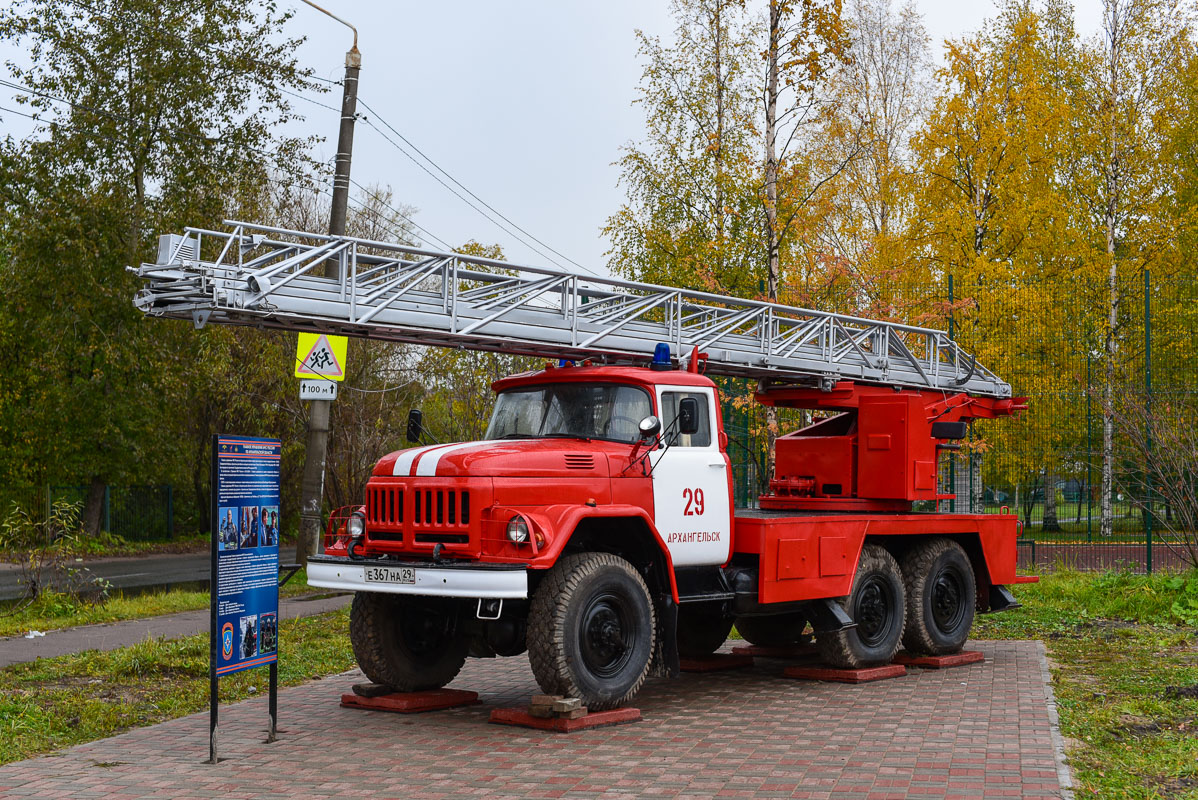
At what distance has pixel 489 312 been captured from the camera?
9734mm

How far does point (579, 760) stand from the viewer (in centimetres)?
772

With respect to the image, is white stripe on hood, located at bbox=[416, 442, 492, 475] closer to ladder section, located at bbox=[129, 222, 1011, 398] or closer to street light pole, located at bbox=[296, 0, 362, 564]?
ladder section, located at bbox=[129, 222, 1011, 398]

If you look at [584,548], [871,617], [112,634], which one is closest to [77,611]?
[112,634]

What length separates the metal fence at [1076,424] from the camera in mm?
17188

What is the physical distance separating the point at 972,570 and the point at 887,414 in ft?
6.66

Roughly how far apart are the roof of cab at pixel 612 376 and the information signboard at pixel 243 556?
2.52 meters

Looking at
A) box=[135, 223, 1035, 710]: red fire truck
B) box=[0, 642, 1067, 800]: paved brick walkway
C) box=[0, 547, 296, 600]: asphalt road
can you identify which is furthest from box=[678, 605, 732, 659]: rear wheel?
box=[0, 547, 296, 600]: asphalt road

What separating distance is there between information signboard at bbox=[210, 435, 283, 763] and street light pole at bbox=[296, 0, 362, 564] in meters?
9.32

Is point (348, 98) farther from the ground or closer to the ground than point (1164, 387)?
farther from the ground

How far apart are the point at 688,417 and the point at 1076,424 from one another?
12.7 m

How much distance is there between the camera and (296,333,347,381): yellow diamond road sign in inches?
587

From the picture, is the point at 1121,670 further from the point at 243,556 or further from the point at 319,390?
the point at 319,390

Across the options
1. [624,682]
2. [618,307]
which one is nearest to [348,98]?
[618,307]

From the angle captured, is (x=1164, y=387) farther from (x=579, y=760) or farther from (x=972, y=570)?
(x=579, y=760)
